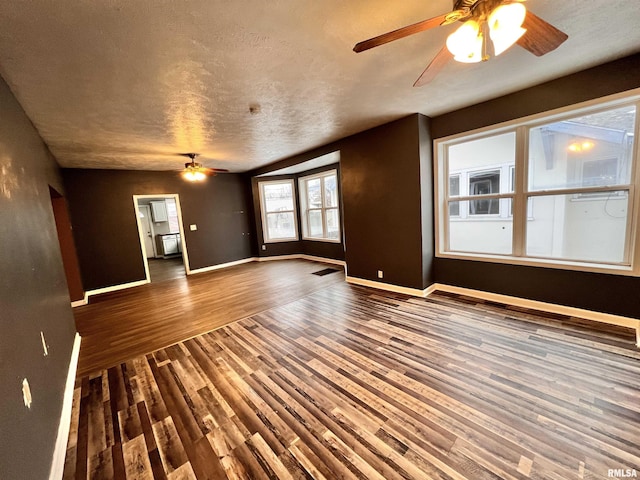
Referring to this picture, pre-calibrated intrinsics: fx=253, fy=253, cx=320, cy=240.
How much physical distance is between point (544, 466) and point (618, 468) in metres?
0.36

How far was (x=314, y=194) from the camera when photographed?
22.4 ft

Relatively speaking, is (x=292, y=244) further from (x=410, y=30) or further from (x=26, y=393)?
(x=410, y=30)

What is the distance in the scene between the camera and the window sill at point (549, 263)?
8.39 feet

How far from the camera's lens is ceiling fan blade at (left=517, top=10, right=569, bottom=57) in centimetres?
126

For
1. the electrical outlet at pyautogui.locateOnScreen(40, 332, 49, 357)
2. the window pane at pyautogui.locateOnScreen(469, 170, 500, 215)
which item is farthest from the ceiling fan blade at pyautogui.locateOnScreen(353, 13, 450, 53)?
the window pane at pyautogui.locateOnScreen(469, 170, 500, 215)

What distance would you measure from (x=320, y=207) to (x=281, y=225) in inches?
56.0

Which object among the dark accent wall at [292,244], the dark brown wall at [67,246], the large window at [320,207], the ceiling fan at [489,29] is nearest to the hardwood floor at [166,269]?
the dark brown wall at [67,246]

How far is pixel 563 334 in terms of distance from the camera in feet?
8.16

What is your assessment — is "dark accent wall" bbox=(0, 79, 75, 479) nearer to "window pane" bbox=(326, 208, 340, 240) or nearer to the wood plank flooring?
the wood plank flooring

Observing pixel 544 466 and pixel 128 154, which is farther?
pixel 128 154

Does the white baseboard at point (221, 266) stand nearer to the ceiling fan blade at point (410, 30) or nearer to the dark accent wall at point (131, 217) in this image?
the dark accent wall at point (131, 217)

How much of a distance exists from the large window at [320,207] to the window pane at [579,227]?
12.5 feet

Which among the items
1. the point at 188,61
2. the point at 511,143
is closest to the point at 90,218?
the point at 188,61

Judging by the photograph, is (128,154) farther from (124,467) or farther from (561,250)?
(561,250)
